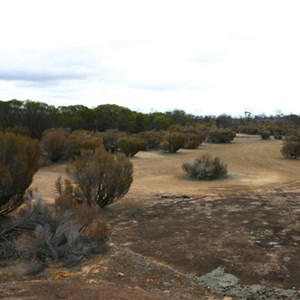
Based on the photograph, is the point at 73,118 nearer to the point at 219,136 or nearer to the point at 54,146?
the point at 219,136

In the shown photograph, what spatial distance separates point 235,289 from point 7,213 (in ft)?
18.6

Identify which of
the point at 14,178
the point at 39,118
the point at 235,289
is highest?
the point at 39,118

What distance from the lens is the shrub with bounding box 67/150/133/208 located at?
11.5 m

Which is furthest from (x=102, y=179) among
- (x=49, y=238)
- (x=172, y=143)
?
(x=172, y=143)

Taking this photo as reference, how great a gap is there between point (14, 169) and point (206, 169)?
9.99 metres

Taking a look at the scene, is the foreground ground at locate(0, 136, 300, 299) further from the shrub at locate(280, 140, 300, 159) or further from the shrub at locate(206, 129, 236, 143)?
the shrub at locate(206, 129, 236, 143)

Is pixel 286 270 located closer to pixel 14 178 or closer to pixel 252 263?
pixel 252 263

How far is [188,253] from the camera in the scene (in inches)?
312

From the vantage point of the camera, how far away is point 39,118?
112 ft

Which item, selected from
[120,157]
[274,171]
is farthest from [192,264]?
[274,171]

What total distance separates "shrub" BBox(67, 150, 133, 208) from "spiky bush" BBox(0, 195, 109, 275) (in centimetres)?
255

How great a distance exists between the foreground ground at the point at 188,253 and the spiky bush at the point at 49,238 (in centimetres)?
24

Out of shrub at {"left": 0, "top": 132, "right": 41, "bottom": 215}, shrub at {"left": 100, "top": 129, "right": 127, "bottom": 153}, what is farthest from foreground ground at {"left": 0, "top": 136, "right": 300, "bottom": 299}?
shrub at {"left": 100, "top": 129, "right": 127, "bottom": 153}

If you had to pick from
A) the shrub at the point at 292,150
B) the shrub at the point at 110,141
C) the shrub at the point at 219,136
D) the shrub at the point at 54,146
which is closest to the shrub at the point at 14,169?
the shrub at the point at 54,146
